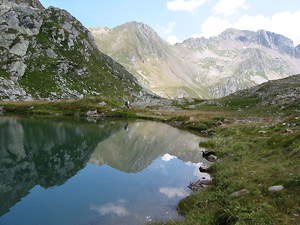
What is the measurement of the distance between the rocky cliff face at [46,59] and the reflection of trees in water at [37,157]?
76336 millimetres

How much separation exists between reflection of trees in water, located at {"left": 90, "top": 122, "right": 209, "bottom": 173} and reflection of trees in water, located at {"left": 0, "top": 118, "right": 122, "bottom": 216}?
228cm

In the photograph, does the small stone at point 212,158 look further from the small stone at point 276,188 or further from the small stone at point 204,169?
the small stone at point 276,188

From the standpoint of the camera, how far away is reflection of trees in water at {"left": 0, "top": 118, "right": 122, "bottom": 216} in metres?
20.3

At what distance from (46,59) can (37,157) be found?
12820 centimetres

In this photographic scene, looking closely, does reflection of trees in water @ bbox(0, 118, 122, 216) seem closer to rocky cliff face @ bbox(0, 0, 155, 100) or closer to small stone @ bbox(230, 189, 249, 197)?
small stone @ bbox(230, 189, 249, 197)

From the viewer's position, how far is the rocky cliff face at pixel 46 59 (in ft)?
382

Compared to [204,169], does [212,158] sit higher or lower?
higher

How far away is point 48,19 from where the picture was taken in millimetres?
167375

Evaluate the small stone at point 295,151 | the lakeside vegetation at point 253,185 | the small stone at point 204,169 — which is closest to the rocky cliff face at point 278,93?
the lakeside vegetation at point 253,185

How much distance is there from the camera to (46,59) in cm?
13888

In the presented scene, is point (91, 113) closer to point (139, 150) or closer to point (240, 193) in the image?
point (139, 150)

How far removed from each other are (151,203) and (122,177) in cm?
715

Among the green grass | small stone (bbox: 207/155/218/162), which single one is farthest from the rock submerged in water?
small stone (bbox: 207/155/218/162)

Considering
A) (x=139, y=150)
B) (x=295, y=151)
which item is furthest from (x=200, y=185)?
(x=139, y=150)
